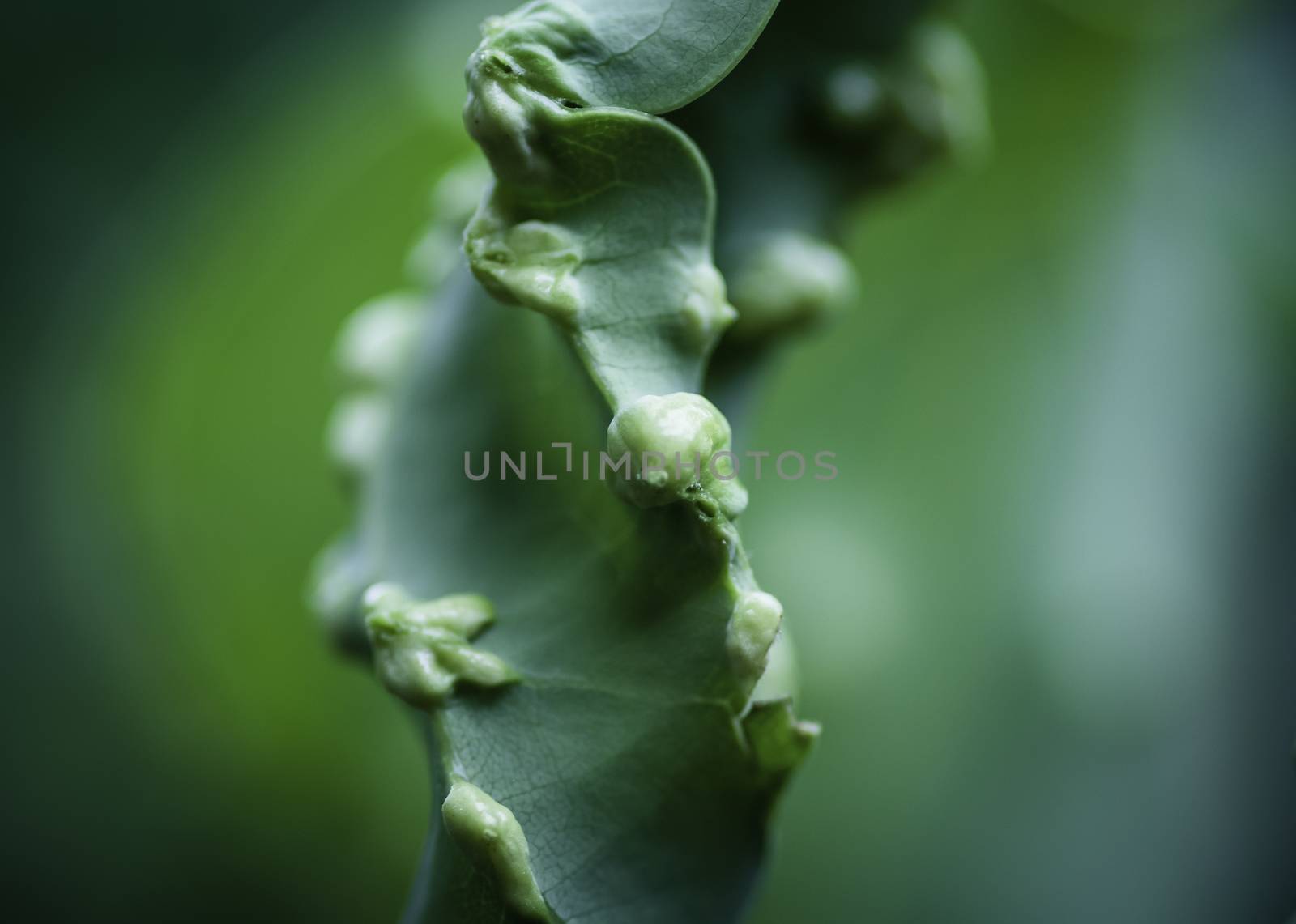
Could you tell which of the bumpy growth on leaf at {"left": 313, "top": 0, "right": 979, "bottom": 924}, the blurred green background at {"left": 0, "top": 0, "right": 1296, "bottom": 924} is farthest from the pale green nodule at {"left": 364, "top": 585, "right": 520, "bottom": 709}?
the blurred green background at {"left": 0, "top": 0, "right": 1296, "bottom": 924}

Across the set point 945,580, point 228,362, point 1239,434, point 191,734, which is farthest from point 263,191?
point 1239,434

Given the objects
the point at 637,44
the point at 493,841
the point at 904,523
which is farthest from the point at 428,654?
the point at 904,523

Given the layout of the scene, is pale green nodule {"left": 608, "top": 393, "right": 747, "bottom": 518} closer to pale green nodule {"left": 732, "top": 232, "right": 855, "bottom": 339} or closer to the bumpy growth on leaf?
the bumpy growth on leaf

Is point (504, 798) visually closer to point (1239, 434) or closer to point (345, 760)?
point (345, 760)

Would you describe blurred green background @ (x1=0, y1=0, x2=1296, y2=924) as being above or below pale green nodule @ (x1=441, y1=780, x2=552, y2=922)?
below

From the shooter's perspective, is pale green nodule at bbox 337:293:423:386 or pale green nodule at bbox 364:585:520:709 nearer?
pale green nodule at bbox 364:585:520:709

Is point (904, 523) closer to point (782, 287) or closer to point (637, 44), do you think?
point (782, 287)

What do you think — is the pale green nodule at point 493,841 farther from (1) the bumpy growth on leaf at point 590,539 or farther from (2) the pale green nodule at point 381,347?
(2) the pale green nodule at point 381,347

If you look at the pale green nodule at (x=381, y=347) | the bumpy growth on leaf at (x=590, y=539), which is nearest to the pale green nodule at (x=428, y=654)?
the bumpy growth on leaf at (x=590, y=539)
